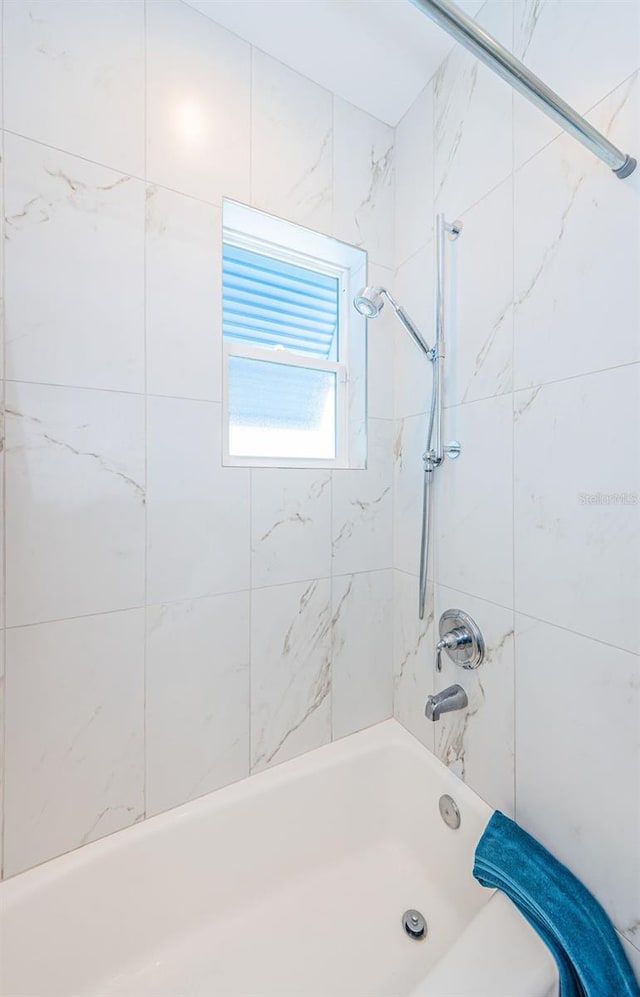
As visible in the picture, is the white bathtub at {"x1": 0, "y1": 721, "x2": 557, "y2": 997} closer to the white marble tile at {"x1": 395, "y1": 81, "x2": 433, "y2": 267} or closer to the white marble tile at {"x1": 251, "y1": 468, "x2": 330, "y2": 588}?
the white marble tile at {"x1": 251, "y1": 468, "x2": 330, "y2": 588}

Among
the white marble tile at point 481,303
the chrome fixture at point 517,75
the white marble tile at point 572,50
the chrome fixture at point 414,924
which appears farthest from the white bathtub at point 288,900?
the white marble tile at point 572,50

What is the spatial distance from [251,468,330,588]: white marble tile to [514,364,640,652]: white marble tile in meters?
0.61

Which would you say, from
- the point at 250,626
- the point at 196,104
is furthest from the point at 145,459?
the point at 196,104

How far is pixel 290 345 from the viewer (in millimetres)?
1524

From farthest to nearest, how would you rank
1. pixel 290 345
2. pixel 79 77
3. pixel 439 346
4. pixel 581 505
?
pixel 290 345
pixel 439 346
pixel 79 77
pixel 581 505

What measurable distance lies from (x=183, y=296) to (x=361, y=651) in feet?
4.25

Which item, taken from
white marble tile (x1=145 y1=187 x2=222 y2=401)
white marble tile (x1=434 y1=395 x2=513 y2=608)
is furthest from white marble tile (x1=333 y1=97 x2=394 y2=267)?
white marble tile (x1=434 y1=395 x2=513 y2=608)

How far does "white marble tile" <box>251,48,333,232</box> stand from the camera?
1257 mm

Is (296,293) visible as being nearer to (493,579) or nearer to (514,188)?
(514,188)

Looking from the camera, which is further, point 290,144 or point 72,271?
point 290,144

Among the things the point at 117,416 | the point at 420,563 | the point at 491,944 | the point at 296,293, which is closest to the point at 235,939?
the point at 491,944

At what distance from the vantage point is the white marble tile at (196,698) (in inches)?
45.1

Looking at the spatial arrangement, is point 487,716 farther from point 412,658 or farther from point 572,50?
point 572,50

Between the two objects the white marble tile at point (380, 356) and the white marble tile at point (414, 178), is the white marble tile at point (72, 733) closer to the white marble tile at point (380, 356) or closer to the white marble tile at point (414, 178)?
the white marble tile at point (380, 356)
